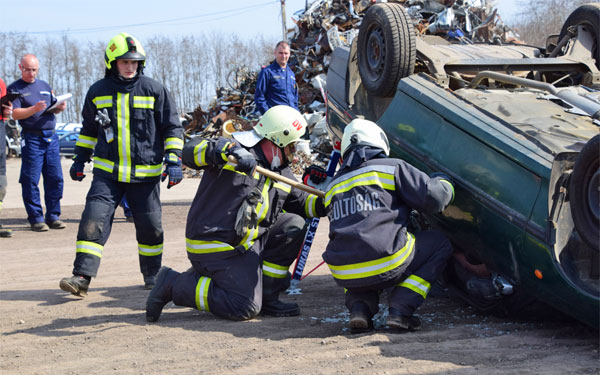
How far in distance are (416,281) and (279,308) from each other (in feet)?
3.35

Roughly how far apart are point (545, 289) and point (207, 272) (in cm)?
208

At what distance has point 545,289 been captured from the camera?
11.5ft

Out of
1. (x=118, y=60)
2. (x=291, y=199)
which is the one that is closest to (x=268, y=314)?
(x=291, y=199)

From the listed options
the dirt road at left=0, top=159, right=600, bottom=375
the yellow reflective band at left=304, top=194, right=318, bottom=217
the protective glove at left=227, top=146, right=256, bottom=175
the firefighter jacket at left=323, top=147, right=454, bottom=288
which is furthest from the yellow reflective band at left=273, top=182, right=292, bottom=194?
the dirt road at left=0, top=159, right=600, bottom=375

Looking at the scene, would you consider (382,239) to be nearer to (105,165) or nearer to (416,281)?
(416,281)

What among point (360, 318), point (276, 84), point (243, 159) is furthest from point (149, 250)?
point (276, 84)

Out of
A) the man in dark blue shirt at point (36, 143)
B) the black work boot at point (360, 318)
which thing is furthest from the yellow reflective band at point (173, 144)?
the man in dark blue shirt at point (36, 143)

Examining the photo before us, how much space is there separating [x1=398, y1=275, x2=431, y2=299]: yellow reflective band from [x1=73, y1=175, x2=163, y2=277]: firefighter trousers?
2188mm

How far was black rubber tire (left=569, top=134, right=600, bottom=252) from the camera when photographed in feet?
10.3

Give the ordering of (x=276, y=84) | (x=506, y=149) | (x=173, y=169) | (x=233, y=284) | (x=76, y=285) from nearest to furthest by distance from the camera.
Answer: (x=506, y=149), (x=233, y=284), (x=76, y=285), (x=173, y=169), (x=276, y=84)

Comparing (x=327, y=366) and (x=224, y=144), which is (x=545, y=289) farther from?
(x=224, y=144)

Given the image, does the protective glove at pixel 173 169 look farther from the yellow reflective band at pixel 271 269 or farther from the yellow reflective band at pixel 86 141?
the yellow reflective band at pixel 271 269

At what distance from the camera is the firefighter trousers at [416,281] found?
3867 mm

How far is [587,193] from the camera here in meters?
3.22
